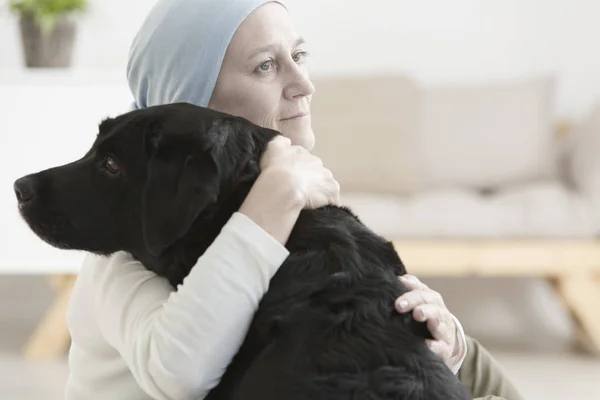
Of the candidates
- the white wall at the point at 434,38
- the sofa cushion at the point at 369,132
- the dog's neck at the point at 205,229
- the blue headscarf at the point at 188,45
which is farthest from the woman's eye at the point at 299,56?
the white wall at the point at 434,38

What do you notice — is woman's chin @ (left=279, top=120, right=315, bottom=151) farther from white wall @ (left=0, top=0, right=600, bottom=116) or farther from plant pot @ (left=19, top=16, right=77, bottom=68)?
white wall @ (left=0, top=0, right=600, bottom=116)

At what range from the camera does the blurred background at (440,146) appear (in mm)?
3186

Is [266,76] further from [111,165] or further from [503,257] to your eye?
[503,257]

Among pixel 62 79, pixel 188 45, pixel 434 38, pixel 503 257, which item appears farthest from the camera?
pixel 434 38

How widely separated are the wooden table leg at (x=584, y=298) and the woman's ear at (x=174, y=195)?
2454 millimetres

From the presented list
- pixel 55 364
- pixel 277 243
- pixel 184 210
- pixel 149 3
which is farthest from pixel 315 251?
pixel 149 3

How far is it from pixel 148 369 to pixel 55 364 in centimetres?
225

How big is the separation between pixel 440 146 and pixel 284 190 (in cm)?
265

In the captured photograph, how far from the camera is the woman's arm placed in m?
1.47

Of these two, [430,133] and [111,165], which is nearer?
[111,165]

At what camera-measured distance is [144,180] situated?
3.72 ft

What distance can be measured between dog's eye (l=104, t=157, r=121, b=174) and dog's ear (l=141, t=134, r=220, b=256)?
0.07 m

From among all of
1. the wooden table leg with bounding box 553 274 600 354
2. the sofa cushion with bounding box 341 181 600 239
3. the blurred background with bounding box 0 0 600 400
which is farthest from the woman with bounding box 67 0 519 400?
the wooden table leg with bounding box 553 274 600 354

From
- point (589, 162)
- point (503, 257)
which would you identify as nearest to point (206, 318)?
point (503, 257)
